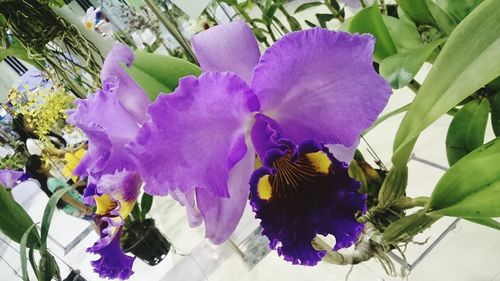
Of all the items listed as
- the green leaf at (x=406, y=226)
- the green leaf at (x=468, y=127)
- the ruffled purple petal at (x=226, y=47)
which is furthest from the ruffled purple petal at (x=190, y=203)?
the green leaf at (x=468, y=127)

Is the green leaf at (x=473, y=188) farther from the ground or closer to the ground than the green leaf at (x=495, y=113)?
farther from the ground

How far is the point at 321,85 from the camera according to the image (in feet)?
1.00

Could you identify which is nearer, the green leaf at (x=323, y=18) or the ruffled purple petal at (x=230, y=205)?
the ruffled purple petal at (x=230, y=205)

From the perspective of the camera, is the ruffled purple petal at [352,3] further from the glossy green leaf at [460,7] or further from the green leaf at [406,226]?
the green leaf at [406,226]

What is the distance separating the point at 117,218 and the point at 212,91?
20 cm

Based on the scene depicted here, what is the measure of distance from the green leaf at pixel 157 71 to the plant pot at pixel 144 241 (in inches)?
23.0

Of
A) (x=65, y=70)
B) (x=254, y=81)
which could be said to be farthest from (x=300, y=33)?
(x=65, y=70)

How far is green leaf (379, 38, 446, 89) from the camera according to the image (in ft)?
1.41

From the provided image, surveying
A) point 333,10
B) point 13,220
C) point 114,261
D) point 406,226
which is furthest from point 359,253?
point 333,10

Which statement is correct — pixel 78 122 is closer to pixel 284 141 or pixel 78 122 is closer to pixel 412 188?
pixel 284 141

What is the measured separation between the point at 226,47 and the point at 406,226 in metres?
0.29

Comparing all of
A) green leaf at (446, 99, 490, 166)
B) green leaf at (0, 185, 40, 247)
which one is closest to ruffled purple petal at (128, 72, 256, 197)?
green leaf at (446, 99, 490, 166)

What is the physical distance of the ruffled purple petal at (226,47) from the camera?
31 centimetres

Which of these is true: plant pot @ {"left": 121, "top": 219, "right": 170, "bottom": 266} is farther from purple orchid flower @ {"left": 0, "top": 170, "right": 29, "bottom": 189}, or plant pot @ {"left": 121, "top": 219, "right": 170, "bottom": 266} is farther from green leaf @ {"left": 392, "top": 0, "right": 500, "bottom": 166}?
green leaf @ {"left": 392, "top": 0, "right": 500, "bottom": 166}
